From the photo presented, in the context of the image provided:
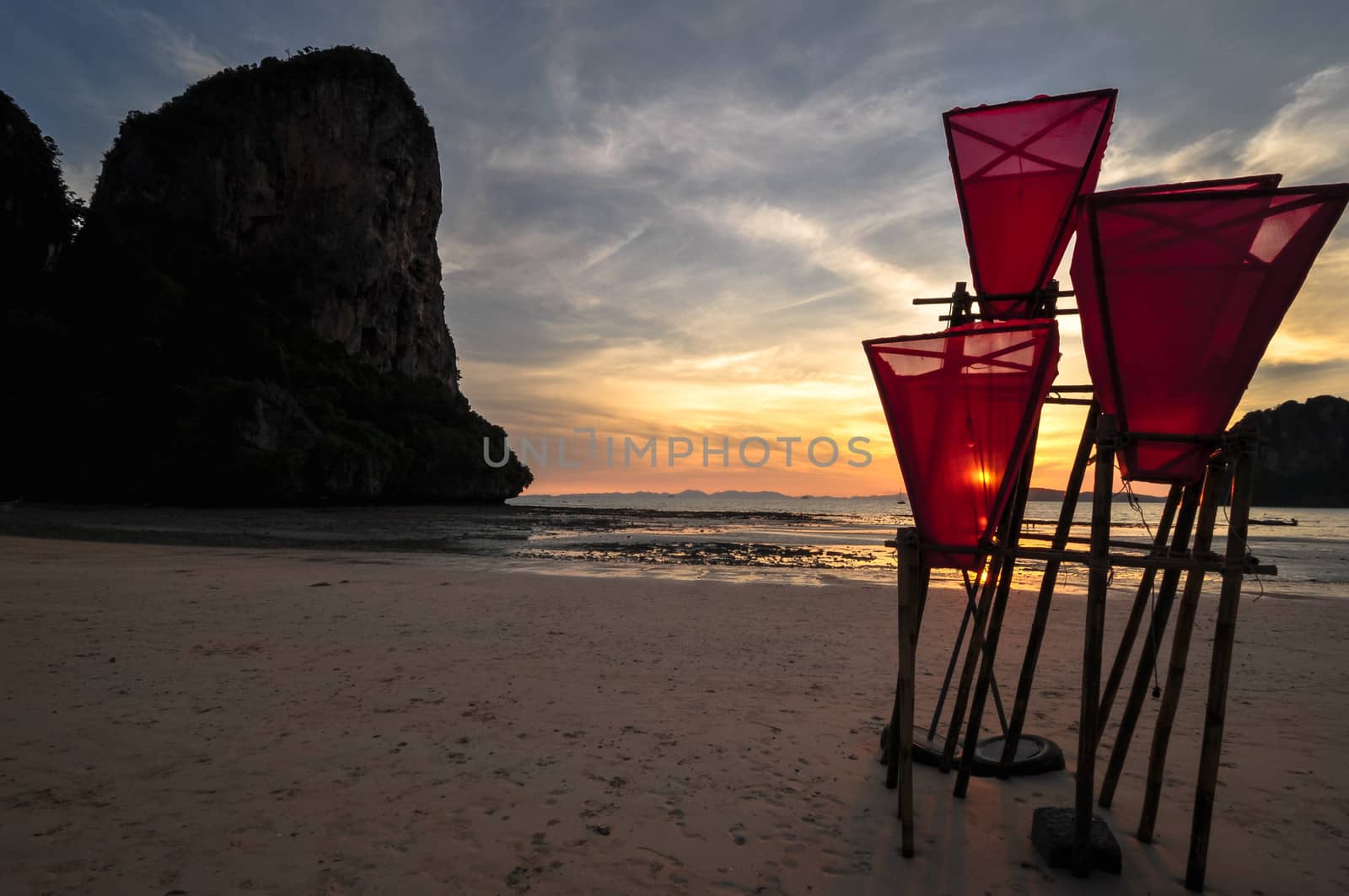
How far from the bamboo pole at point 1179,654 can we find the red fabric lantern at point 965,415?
0.90m

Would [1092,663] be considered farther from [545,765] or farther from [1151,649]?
[545,765]

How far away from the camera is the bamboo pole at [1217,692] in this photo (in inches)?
125

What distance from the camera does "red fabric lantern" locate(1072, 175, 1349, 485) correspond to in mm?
3086

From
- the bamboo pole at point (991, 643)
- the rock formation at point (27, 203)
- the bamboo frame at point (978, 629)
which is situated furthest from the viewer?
the rock formation at point (27, 203)

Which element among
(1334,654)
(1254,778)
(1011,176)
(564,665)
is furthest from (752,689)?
(1334,654)

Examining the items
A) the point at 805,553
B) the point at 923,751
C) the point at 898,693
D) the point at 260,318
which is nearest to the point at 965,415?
the point at 898,693

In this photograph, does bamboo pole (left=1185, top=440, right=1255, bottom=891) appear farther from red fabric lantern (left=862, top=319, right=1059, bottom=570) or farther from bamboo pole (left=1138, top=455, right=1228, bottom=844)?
red fabric lantern (left=862, top=319, right=1059, bottom=570)

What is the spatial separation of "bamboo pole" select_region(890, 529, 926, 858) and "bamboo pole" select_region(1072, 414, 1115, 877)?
0.78m

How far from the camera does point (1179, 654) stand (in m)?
3.58

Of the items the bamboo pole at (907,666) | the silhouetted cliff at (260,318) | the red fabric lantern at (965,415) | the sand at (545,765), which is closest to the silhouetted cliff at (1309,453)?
the silhouetted cliff at (260,318)

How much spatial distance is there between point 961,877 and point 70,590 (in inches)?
501

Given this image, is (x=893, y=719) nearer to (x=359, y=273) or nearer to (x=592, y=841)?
(x=592, y=841)

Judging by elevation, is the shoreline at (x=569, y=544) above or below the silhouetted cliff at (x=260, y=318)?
below

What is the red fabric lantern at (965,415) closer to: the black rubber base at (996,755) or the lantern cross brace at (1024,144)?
the lantern cross brace at (1024,144)
